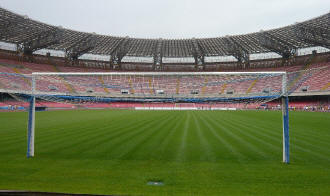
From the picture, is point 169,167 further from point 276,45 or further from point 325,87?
point 276,45

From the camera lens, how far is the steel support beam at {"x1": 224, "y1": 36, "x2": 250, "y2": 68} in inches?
1927

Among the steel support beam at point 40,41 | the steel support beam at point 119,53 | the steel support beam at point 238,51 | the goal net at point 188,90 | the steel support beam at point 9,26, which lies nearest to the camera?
the goal net at point 188,90

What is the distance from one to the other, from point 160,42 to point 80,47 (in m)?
20.7

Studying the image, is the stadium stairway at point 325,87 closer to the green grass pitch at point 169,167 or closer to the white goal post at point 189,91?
the green grass pitch at point 169,167

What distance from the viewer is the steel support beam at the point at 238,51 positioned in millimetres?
48944

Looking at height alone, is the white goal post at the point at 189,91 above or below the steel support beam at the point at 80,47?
below

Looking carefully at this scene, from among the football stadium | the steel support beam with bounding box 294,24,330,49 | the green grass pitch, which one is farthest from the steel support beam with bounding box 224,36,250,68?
the green grass pitch

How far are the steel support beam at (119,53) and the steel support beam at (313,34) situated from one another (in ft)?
124

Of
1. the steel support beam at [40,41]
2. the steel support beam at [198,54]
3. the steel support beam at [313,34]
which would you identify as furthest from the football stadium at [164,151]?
the steel support beam at [198,54]

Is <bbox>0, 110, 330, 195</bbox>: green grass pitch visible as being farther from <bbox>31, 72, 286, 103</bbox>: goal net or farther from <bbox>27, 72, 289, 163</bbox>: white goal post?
<bbox>31, 72, 286, 103</bbox>: goal net

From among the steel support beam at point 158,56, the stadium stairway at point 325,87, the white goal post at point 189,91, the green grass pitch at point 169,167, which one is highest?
the steel support beam at point 158,56

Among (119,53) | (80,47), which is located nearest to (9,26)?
(80,47)

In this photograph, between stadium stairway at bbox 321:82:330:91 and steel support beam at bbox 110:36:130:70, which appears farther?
steel support beam at bbox 110:36:130:70

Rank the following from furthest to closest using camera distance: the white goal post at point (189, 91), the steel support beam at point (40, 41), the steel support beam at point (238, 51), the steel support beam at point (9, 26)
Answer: the steel support beam at point (238, 51) → the steel support beam at point (40, 41) → the steel support beam at point (9, 26) → the white goal post at point (189, 91)
